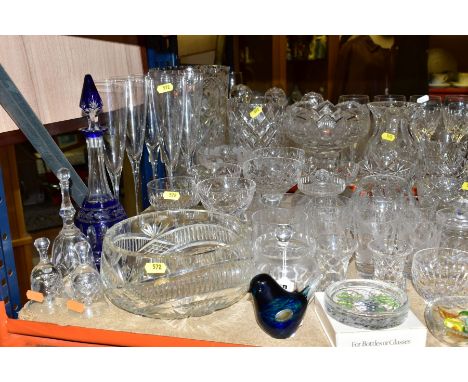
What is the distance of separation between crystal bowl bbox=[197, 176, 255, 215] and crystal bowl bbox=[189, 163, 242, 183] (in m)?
0.10

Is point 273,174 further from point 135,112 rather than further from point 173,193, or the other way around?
point 135,112

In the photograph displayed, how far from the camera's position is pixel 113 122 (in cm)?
105

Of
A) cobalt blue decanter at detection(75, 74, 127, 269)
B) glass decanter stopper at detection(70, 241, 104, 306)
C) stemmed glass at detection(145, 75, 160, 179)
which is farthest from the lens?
stemmed glass at detection(145, 75, 160, 179)

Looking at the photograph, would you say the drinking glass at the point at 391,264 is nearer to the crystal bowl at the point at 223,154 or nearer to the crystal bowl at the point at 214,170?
the crystal bowl at the point at 214,170

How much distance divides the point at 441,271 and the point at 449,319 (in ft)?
0.50

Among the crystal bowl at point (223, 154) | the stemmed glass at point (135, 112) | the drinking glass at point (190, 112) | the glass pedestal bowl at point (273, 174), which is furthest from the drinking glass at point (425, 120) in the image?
the stemmed glass at point (135, 112)

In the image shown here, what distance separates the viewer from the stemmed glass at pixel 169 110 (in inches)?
43.6

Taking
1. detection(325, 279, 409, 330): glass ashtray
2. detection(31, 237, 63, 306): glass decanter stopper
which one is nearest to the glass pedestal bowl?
detection(325, 279, 409, 330): glass ashtray

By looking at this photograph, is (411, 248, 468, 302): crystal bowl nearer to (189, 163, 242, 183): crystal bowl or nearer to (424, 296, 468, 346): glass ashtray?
(424, 296, 468, 346): glass ashtray

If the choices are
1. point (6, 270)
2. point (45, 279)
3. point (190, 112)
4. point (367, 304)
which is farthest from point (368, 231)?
point (6, 270)

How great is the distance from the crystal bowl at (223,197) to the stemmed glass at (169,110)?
0.15 meters

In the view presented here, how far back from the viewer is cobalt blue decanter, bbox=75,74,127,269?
0.98 m

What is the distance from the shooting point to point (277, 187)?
114cm
